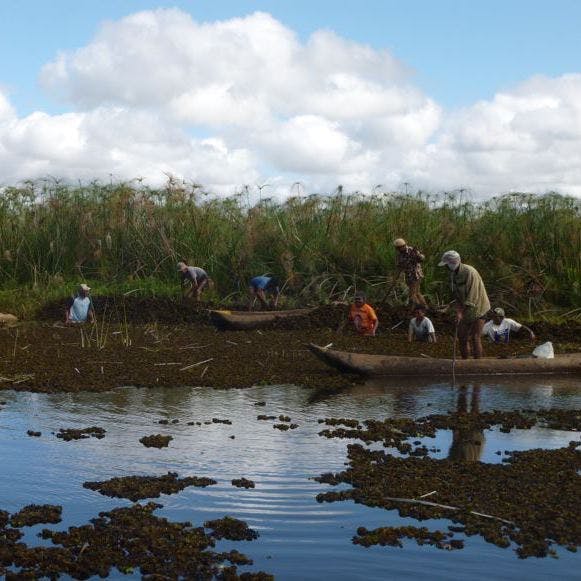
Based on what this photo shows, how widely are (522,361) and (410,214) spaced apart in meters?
8.92

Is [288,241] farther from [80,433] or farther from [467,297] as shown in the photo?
[80,433]

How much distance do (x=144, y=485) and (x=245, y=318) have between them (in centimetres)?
1039

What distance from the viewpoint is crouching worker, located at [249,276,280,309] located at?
18766mm

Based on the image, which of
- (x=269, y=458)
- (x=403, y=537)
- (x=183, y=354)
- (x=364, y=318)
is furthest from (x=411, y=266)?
(x=403, y=537)

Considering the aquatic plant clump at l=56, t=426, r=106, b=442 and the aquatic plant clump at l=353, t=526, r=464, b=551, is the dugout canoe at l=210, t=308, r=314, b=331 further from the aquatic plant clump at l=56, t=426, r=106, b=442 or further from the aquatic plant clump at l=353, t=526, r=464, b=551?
the aquatic plant clump at l=353, t=526, r=464, b=551

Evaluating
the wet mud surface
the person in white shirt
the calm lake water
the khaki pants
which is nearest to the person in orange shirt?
the wet mud surface

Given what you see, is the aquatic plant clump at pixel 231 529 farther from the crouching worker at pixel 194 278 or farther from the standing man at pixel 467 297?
the crouching worker at pixel 194 278

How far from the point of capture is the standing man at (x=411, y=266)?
1688cm

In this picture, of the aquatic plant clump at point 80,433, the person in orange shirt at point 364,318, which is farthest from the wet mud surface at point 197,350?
the aquatic plant clump at point 80,433

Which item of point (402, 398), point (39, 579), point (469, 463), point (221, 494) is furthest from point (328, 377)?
point (39, 579)

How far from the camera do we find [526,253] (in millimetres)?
19203

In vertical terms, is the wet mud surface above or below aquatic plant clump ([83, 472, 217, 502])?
above

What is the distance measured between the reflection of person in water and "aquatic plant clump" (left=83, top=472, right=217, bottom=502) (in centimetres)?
221

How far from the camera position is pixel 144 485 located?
6715mm
